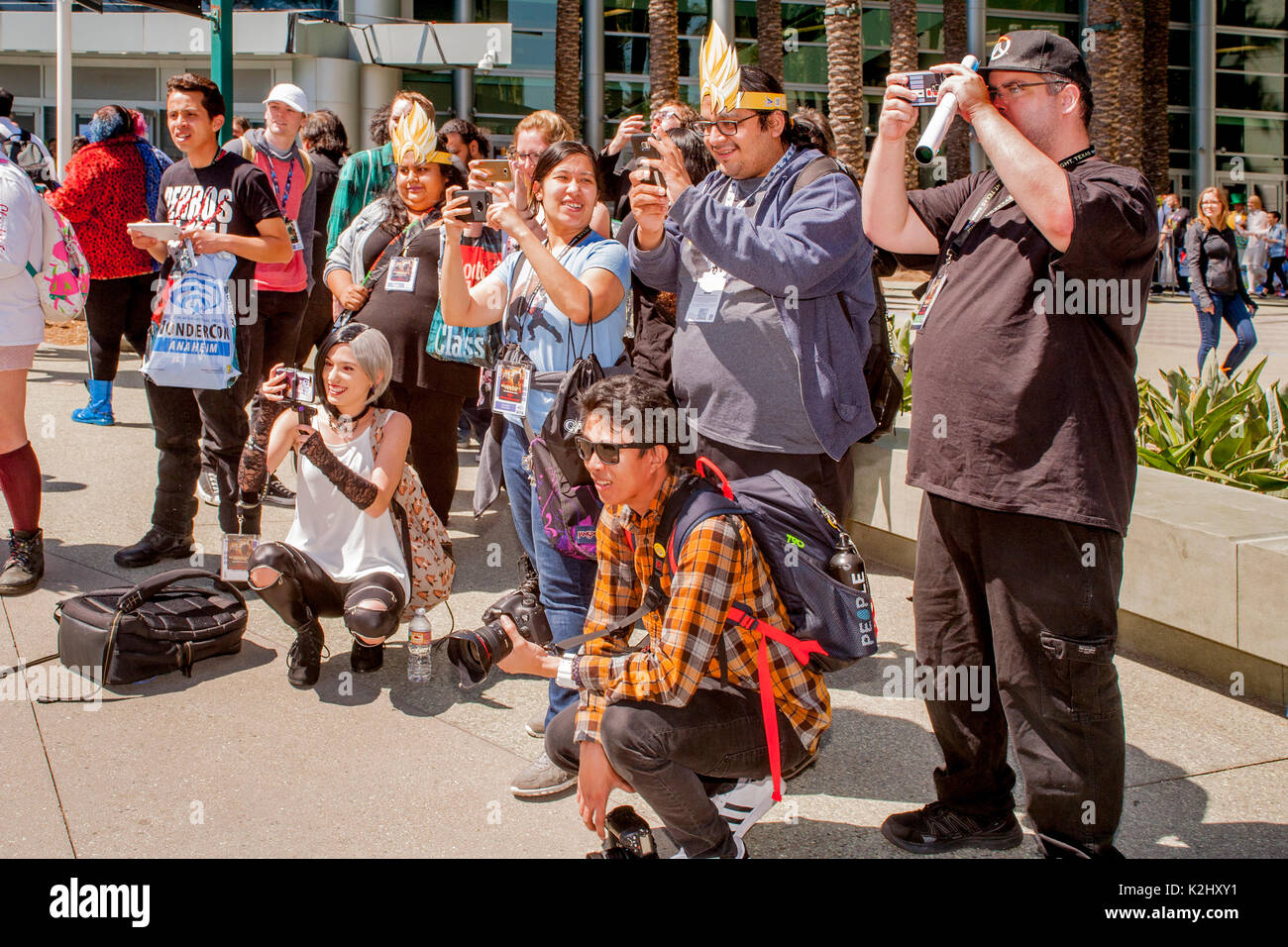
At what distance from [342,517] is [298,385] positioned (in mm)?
505

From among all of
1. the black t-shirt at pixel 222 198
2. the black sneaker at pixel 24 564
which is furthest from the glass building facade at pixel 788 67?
the black sneaker at pixel 24 564

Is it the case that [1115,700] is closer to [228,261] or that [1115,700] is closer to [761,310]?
[761,310]

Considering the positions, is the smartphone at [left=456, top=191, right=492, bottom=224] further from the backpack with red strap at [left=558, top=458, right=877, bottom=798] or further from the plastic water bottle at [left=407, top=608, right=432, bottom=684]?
the backpack with red strap at [left=558, top=458, right=877, bottom=798]

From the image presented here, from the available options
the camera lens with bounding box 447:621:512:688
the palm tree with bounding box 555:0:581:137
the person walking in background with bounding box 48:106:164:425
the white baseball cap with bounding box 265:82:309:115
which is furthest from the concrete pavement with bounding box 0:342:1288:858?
the palm tree with bounding box 555:0:581:137

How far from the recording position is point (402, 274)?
17.4ft

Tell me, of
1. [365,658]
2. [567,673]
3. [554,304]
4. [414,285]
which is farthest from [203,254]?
[567,673]

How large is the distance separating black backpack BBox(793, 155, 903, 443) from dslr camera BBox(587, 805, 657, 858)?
1.48 meters

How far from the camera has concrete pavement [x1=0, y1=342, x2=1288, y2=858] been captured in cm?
328

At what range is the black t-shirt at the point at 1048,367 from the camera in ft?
9.07

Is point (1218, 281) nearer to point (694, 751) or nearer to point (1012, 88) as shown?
point (1012, 88)

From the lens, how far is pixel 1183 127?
103ft

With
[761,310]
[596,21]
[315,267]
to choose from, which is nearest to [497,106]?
[596,21]

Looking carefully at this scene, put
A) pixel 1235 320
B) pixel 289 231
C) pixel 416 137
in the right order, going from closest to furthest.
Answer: pixel 416 137, pixel 289 231, pixel 1235 320

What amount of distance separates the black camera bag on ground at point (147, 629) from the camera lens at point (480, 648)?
5.58 ft
